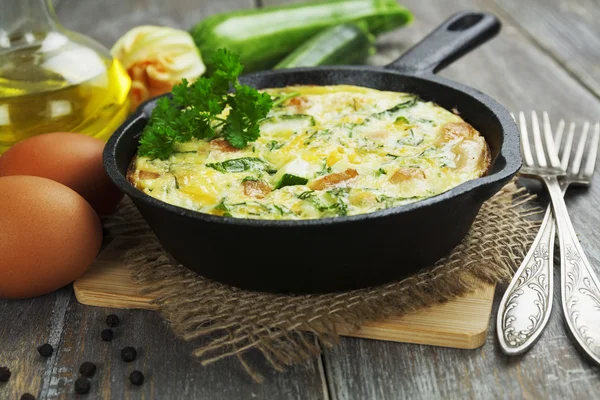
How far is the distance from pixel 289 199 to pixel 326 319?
1.37ft

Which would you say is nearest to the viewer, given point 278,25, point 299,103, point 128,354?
point 128,354

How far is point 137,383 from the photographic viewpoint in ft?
7.03

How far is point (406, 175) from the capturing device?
2.45 meters

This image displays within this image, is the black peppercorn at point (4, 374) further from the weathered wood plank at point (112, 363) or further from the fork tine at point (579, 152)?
the fork tine at point (579, 152)

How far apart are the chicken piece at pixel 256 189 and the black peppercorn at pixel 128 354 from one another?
63 cm

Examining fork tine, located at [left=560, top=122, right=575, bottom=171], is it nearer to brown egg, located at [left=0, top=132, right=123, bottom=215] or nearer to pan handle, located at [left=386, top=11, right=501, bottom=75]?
pan handle, located at [left=386, top=11, right=501, bottom=75]

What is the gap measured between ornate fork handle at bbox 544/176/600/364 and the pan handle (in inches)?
39.8

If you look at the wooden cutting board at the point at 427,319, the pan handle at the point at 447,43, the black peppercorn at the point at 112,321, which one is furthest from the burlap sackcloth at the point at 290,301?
the pan handle at the point at 447,43

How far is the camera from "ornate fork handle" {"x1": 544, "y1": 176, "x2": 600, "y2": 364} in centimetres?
217

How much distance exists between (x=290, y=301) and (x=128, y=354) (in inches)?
20.7

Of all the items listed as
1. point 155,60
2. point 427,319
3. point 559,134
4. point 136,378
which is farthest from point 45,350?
point 559,134

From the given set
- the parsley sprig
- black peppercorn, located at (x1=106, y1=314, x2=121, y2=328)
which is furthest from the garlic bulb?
black peppercorn, located at (x1=106, y1=314, x2=121, y2=328)

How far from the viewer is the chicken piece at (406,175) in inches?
96.3

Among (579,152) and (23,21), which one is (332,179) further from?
(23,21)
